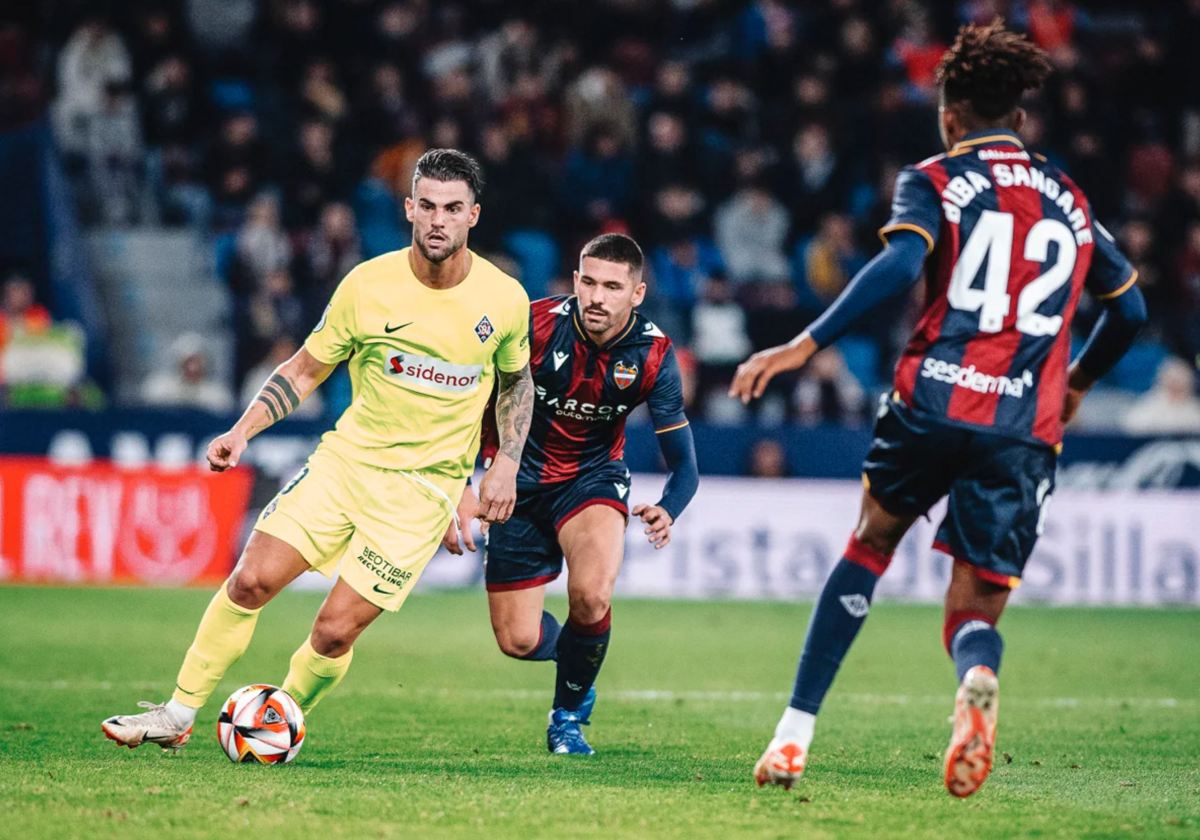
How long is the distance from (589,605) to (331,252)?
1018 centimetres

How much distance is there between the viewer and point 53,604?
1187 cm

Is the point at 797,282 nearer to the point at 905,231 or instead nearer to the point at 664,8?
the point at 664,8

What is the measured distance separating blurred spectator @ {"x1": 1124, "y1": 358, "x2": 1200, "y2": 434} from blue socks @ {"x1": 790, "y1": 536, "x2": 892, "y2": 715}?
10.1 metres

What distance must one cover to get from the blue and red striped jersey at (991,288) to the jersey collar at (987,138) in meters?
0.08

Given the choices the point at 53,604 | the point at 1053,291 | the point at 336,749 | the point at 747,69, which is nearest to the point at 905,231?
the point at 1053,291

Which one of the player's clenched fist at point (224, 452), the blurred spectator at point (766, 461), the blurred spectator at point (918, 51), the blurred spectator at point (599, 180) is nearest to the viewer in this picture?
the player's clenched fist at point (224, 452)

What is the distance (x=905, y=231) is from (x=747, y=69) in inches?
570

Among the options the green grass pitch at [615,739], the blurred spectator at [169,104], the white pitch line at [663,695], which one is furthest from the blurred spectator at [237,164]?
the white pitch line at [663,695]

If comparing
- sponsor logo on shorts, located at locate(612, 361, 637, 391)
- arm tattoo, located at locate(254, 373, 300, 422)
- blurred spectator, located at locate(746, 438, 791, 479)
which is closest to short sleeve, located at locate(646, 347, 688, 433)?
sponsor logo on shorts, located at locate(612, 361, 637, 391)

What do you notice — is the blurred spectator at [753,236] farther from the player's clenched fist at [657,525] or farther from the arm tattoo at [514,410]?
the player's clenched fist at [657,525]

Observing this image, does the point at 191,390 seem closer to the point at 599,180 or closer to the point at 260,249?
the point at 260,249

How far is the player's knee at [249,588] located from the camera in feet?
18.5

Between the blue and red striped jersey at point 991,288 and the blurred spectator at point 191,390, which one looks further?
the blurred spectator at point 191,390

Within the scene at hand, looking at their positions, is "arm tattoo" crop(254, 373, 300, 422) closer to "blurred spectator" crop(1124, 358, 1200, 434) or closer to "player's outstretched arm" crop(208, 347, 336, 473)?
"player's outstretched arm" crop(208, 347, 336, 473)
